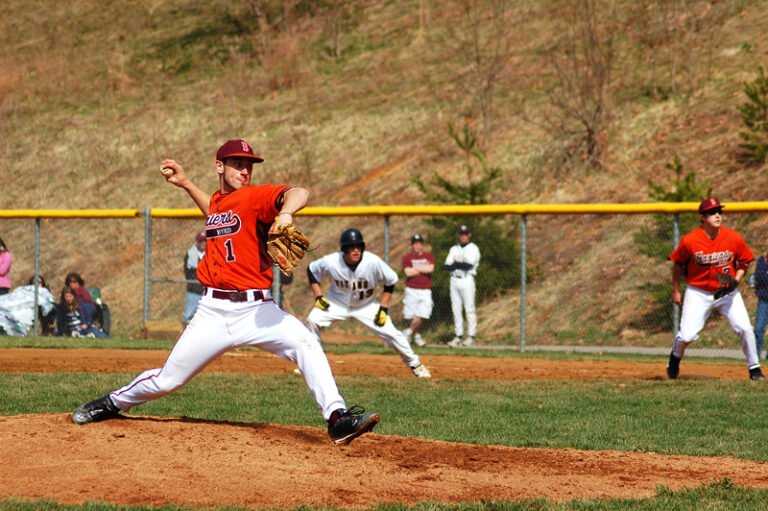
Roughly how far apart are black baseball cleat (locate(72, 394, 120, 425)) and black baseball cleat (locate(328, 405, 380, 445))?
1674mm

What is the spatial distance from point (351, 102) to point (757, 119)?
50.2 feet

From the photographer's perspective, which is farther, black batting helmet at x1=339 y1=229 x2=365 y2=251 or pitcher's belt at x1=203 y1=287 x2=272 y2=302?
black batting helmet at x1=339 y1=229 x2=365 y2=251

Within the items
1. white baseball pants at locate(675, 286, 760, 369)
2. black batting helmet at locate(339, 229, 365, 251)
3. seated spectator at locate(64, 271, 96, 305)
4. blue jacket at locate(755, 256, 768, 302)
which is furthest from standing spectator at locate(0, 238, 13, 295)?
blue jacket at locate(755, 256, 768, 302)

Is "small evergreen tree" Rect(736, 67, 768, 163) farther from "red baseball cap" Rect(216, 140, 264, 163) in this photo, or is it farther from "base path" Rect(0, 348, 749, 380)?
"red baseball cap" Rect(216, 140, 264, 163)

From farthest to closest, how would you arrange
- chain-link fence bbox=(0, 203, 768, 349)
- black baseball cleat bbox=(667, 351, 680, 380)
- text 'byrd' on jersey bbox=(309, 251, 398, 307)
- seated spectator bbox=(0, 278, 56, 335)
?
seated spectator bbox=(0, 278, 56, 335)
chain-link fence bbox=(0, 203, 768, 349)
text 'byrd' on jersey bbox=(309, 251, 398, 307)
black baseball cleat bbox=(667, 351, 680, 380)

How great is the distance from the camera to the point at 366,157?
2650cm

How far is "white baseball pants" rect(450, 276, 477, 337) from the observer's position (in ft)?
48.3

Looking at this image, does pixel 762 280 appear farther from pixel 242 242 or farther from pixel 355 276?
pixel 242 242

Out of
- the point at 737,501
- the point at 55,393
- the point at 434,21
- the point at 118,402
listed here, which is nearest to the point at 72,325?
the point at 55,393

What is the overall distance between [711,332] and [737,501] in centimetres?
1060

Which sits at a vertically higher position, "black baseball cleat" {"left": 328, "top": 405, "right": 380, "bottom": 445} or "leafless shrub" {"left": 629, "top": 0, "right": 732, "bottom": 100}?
"leafless shrub" {"left": 629, "top": 0, "right": 732, "bottom": 100}

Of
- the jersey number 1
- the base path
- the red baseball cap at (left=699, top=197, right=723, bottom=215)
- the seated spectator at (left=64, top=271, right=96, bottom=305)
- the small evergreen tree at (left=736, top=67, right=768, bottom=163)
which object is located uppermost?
the small evergreen tree at (left=736, top=67, right=768, bottom=163)

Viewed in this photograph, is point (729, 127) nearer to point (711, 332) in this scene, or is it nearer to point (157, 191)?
point (711, 332)

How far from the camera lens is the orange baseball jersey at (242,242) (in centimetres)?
542
